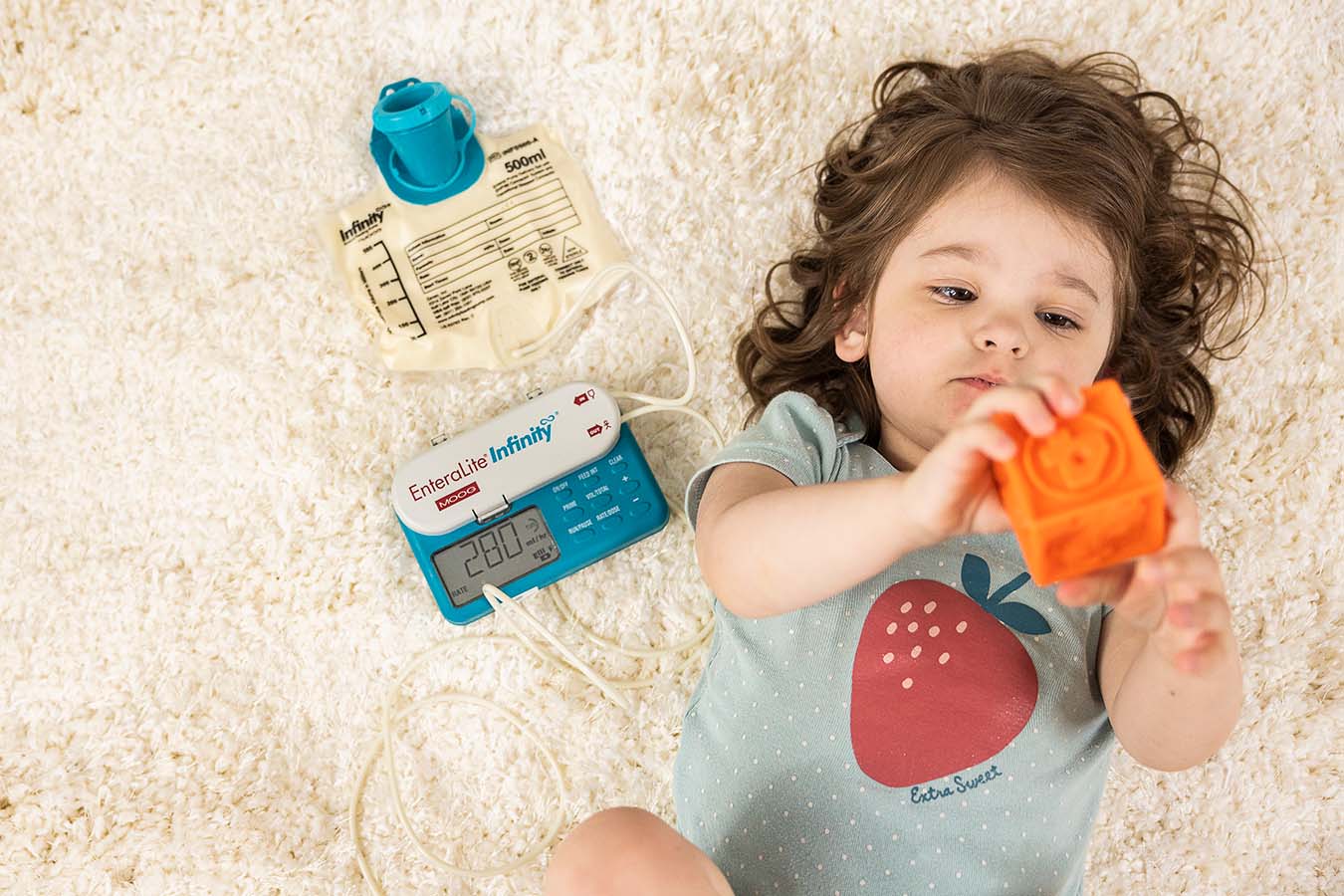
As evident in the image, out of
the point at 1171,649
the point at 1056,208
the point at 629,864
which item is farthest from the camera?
the point at 1056,208

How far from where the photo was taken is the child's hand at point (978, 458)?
21.3 inches

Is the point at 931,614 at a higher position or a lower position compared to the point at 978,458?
lower

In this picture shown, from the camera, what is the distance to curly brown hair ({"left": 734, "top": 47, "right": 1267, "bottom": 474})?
2.93 ft

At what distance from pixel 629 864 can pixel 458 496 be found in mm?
407

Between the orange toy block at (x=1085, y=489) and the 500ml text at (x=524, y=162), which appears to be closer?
the orange toy block at (x=1085, y=489)

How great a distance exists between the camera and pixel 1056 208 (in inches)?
33.5

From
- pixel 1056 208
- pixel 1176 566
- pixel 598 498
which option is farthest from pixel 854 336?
pixel 1176 566

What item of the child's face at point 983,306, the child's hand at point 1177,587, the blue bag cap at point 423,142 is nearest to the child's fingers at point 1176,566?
the child's hand at point 1177,587

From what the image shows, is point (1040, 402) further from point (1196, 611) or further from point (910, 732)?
point (910, 732)

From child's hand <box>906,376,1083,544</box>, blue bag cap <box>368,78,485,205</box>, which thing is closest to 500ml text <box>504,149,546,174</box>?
blue bag cap <box>368,78,485,205</box>

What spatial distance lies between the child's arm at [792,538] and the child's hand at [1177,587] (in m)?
0.12

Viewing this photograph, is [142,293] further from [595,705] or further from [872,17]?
[872,17]

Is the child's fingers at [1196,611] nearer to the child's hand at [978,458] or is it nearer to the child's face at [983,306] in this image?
the child's hand at [978,458]

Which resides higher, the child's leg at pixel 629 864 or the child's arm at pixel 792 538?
the child's arm at pixel 792 538
